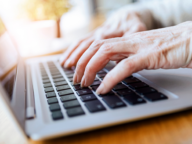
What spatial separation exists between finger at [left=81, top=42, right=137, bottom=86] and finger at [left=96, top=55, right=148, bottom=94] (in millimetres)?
46

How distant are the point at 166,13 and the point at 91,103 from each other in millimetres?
Result: 849

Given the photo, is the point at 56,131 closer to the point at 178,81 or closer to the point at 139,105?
the point at 139,105

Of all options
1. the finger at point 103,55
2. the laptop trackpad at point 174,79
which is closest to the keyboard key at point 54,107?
the finger at point 103,55

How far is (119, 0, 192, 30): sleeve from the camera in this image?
35.0 inches

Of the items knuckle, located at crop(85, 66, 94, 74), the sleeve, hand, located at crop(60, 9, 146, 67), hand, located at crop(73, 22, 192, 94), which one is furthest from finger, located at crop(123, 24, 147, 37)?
knuckle, located at crop(85, 66, 94, 74)

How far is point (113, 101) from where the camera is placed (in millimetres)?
351

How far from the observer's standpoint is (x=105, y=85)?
15.4 inches

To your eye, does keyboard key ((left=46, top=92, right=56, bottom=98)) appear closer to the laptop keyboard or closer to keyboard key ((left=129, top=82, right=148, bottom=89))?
the laptop keyboard

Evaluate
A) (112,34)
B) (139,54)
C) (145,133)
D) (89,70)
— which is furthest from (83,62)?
(112,34)

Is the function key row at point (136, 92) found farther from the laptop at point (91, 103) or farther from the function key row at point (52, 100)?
the function key row at point (52, 100)

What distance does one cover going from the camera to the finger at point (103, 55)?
450 millimetres

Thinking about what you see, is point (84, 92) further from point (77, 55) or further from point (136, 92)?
point (77, 55)

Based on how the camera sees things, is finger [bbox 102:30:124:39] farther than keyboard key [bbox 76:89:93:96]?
Yes

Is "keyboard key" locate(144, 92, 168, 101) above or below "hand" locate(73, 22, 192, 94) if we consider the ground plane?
below
